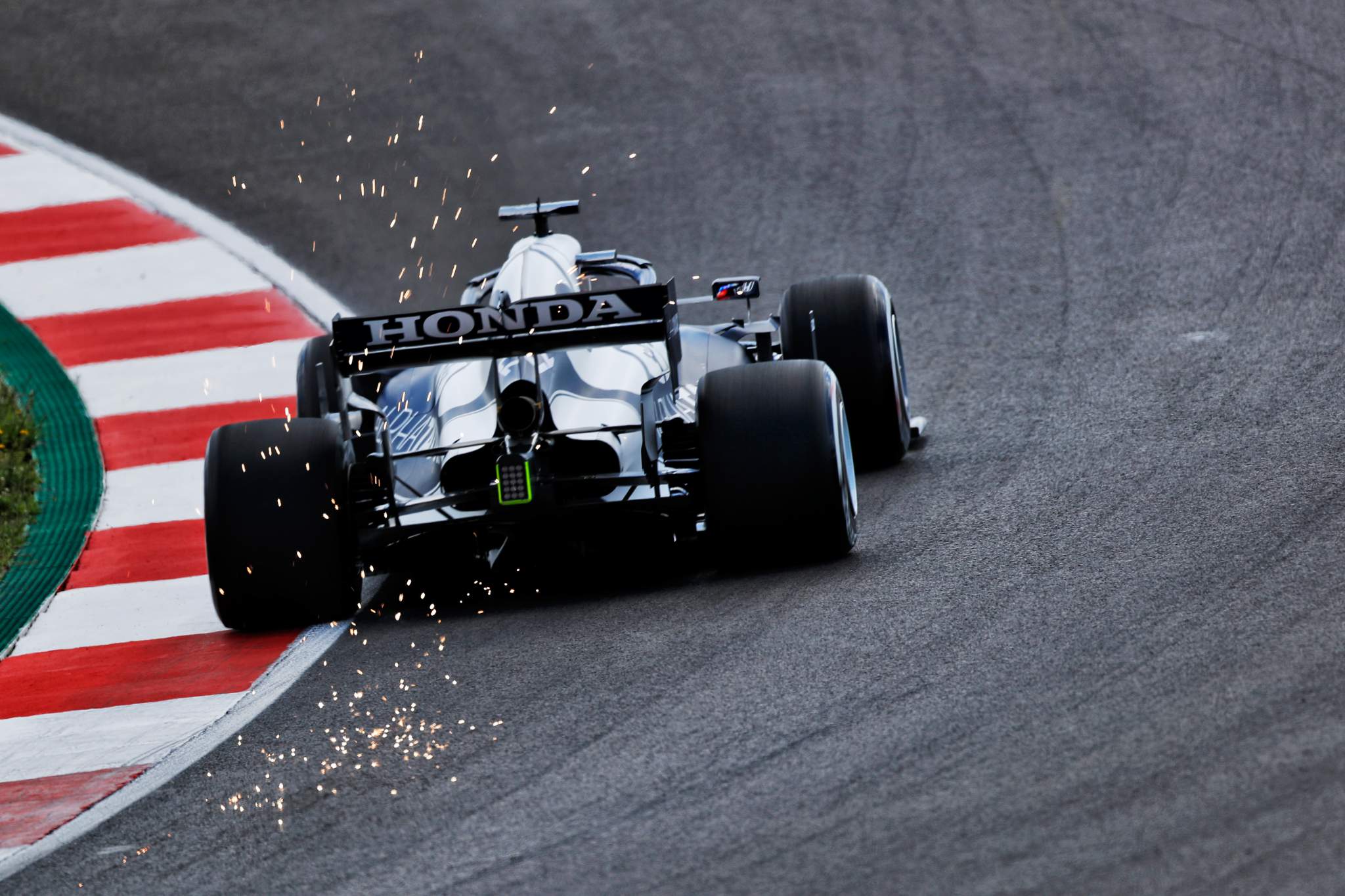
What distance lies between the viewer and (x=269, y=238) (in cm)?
1248

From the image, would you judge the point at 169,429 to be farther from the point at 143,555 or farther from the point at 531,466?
the point at 531,466

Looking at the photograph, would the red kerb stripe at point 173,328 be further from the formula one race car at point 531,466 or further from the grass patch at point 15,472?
the formula one race car at point 531,466

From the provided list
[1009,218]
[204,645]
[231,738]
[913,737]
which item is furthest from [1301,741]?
[1009,218]

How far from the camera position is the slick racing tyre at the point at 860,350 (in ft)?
26.1

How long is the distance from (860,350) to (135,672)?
11.1 ft

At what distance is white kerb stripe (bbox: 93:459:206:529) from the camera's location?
8312mm

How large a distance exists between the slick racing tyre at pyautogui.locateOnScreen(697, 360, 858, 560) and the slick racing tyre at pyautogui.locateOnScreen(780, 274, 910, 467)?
1580 mm

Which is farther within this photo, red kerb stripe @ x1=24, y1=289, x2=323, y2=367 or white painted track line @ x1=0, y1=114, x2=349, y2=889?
red kerb stripe @ x1=24, y1=289, x2=323, y2=367

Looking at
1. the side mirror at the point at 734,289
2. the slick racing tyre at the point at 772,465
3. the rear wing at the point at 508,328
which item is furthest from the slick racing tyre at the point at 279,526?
the side mirror at the point at 734,289

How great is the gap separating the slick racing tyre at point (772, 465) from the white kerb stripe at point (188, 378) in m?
4.15

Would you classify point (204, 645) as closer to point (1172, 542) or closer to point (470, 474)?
point (470, 474)

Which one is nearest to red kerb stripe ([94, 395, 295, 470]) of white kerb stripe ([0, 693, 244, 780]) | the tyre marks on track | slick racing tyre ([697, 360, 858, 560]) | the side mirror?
the tyre marks on track

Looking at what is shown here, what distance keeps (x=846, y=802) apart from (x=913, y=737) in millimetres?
417

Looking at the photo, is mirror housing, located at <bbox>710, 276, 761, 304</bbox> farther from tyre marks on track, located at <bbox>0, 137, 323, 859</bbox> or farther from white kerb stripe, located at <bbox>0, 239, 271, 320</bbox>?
white kerb stripe, located at <bbox>0, 239, 271, 320</bbox>
